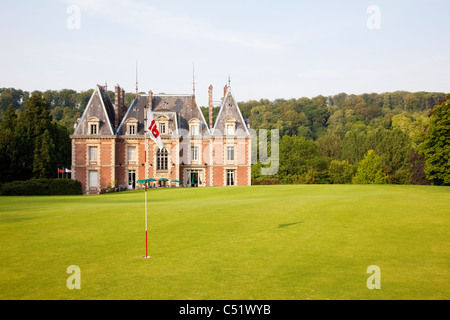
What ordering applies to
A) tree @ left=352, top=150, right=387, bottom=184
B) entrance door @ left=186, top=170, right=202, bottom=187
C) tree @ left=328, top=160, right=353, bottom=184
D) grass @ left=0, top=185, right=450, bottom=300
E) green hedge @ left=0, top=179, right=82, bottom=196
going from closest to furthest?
grass @ left=0, top=185, right=450, bottom=300, green hedge @ left=0, top=179, right=82, bottom=196, entrance door @ left=186, top=170, right=202, bottom=187, tree @ left=352, top=150, right=387, bottom=184, tree @ left=328, top=160, right=353, bottom=184

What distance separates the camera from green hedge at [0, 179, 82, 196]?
42938 mm

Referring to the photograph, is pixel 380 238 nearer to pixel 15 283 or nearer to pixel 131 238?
pixel 131 238

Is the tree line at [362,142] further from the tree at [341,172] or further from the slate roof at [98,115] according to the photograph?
the slate roof at [98,115]

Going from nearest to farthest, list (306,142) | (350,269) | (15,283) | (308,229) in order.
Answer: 1. (15,283)
2. (350,269)
3. (308,229)
4. (306,142)

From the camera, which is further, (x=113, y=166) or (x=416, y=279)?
(x=113, y=166)

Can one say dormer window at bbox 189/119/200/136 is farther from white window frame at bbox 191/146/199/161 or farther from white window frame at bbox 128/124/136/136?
white window frame at bbox 128/124/136/136

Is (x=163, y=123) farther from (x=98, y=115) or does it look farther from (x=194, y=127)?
(x=98, y=115)

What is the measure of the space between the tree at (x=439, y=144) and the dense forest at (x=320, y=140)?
0.35 ft

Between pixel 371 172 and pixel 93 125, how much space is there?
159 feet

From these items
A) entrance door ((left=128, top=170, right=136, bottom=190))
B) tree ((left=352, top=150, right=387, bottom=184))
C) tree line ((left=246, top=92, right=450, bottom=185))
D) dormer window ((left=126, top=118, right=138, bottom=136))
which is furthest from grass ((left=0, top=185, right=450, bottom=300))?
tree ((left=352, top=150, right=387, bottom=184))

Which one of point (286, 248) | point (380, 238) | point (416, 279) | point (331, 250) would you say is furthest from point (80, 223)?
point (416, 279)

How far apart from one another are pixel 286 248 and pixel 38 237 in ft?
28.8

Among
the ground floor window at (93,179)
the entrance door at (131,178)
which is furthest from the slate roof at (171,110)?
the ground floor window at (93,179)

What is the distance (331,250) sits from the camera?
12.1 metres
